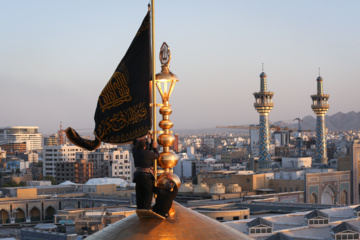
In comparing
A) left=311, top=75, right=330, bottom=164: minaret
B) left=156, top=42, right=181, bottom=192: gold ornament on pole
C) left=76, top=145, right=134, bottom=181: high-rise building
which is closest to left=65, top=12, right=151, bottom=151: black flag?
left=156, top=42, right=181, bottom=192: gold ornament on pole

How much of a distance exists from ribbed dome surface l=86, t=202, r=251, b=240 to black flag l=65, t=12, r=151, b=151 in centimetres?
70

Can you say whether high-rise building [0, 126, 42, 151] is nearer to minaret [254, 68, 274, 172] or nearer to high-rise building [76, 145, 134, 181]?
high-rise building [76, 145, 134, 181]

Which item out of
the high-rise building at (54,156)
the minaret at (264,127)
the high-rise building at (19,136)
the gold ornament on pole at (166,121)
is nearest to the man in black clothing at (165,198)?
the gold ornament on pole at (166,121)

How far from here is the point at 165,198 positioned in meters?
5.30

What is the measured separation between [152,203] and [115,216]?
22792 millimetres

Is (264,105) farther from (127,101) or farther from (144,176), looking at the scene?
(144,176)

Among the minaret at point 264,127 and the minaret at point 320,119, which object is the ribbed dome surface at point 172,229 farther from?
the minaret at point 320,119

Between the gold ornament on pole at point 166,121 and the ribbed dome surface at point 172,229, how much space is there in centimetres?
26

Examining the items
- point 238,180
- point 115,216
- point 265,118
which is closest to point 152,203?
point 115,216

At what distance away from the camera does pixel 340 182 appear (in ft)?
147

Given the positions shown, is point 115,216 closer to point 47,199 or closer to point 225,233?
point 47,199

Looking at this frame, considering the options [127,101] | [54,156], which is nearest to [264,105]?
[127,101]

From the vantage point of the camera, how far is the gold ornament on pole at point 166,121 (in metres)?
5.38

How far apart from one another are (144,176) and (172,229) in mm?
456
